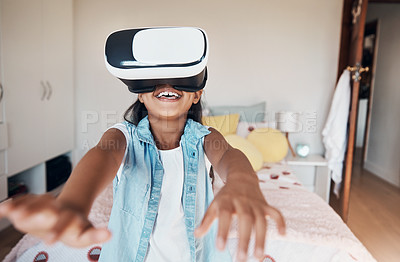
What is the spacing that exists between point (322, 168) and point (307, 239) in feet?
5.95

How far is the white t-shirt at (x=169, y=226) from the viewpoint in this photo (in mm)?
772

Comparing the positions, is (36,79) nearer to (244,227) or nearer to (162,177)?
(162,177)

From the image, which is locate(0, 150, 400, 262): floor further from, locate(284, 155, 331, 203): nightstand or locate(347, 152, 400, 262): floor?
locate(284, 155, 331, 203): nightstand

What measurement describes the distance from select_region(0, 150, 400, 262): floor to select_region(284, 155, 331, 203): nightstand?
0.34 metres

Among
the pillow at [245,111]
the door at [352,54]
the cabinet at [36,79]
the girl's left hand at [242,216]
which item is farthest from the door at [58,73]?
the girl's left hand at [242,216]

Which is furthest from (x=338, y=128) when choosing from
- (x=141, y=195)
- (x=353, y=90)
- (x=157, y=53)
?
(x=157, y=53)

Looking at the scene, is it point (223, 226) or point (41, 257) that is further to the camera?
point (41, 257)

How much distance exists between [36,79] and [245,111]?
6.26 ft

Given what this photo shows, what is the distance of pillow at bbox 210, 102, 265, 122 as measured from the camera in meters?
2.85

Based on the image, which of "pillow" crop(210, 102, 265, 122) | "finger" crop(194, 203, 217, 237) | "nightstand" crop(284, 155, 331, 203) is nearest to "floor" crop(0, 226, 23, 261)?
"pillow" crop(210, 102, 265, 122)

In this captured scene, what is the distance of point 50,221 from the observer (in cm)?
36

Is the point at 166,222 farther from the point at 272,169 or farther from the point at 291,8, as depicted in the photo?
the point at 291,8

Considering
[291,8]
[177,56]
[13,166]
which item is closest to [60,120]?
[13,166]

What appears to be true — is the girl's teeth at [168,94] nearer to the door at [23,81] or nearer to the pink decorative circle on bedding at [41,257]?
the pink decorative circle on bedding at [41,257]
